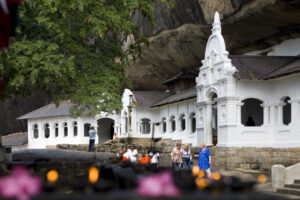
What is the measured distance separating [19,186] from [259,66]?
24288 millimetres

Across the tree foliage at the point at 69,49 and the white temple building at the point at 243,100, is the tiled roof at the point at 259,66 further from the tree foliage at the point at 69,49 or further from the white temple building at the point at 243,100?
the tree foliage at the point at 69,49

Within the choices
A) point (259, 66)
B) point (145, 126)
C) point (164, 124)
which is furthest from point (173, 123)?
point (259, 66)

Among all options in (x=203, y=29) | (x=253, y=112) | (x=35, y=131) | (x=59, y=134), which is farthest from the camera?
(x=35, y=131)

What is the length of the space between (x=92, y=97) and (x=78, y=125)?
34.6 meters

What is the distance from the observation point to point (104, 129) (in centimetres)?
5497

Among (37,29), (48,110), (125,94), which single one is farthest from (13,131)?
(37,29)

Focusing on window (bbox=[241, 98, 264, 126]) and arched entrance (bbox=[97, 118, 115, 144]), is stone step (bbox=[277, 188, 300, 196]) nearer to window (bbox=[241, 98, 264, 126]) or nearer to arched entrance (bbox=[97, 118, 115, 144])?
window (bbox=[241, 98, 264, 126])

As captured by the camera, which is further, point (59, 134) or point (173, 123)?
point (59, 134)

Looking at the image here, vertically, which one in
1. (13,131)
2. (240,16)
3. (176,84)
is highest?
(240,16)

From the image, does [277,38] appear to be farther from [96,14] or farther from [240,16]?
[96,14]

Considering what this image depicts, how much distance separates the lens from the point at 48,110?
187 feet

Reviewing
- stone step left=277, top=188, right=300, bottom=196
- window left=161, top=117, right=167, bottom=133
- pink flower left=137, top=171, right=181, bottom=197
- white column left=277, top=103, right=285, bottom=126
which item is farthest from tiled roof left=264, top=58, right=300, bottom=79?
pink flower left=137, top=171, right=181, bottom=197

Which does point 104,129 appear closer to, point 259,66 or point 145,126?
point 145,126

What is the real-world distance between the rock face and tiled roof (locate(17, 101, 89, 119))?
35.8 feet
